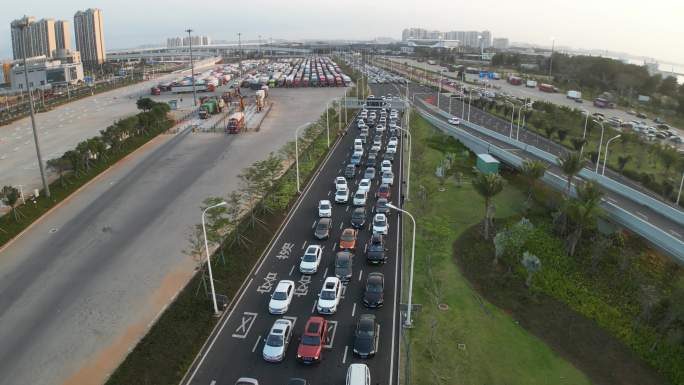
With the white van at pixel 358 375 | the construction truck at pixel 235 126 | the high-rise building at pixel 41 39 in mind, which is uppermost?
the high-rise building at pixel 41 39

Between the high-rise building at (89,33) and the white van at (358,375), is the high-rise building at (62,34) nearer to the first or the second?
the high-rise building at (89,33)

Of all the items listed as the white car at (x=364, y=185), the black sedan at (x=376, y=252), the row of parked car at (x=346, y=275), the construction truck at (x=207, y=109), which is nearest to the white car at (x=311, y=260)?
the row of parked car at (x=346, y=275)

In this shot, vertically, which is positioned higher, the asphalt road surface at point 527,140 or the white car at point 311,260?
the asphalt road surface at point 527,140

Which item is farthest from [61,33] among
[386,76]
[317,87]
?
[386,76]

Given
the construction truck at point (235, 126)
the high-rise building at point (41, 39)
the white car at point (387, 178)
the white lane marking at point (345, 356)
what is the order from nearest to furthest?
the white lane marking at point (345, 356)
the white car at point (387, 178)
the construction truck at point (235, 126)
the high-rise building at point (41, 39)

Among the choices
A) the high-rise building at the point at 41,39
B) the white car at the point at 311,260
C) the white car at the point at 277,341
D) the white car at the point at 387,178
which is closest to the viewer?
the white car at the point at 277,341

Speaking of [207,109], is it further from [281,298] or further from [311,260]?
[281,298]
